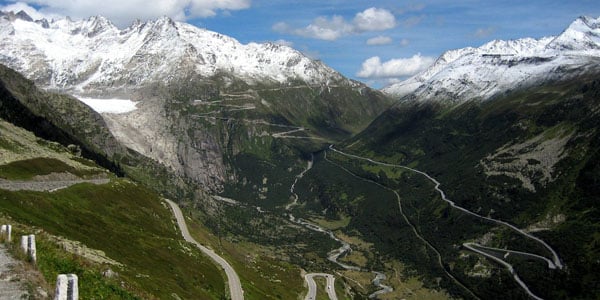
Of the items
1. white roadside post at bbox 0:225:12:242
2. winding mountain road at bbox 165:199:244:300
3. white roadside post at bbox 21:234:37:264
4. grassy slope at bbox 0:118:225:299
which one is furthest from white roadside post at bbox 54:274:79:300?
winding mountain road at bbox 165:199:244:300

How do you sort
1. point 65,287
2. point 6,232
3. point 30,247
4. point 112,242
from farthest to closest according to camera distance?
point 112,242, point 6,232, point 30,247, point 65,287

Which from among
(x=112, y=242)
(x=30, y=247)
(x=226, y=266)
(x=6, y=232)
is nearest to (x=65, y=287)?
(x=30, y=247)

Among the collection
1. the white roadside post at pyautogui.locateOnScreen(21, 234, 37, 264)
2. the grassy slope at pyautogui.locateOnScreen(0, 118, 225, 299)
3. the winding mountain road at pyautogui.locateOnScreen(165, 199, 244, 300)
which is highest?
the white roadside post at pyautogui.locateOnScreen(21, 234, 37, 264)

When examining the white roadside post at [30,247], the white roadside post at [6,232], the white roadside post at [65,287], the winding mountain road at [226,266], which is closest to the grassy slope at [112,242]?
the white roadside post at [30,247]

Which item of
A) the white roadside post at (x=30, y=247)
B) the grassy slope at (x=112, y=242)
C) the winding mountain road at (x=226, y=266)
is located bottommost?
the winding mountain road at (x=226, y=266)

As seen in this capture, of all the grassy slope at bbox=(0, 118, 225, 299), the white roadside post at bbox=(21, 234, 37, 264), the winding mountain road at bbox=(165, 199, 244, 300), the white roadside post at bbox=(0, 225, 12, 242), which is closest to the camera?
the white roadside post at bbox=(21, 234, 37, 264)

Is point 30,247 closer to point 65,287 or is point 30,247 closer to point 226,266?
point 65,287

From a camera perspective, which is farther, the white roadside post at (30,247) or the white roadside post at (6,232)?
the white roadside post at (6,232)

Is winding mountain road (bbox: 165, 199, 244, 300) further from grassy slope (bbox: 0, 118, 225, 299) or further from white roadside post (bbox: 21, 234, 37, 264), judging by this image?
white roadside post (bbox: 21, 234, 37, 264)

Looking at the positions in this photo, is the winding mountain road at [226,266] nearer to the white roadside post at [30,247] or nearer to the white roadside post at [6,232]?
the white roadside post at [6,232]

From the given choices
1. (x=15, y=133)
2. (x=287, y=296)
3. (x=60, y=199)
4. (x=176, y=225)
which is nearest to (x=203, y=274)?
(x=60, y=199)

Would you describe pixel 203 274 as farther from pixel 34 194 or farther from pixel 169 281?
pixel 34 194
